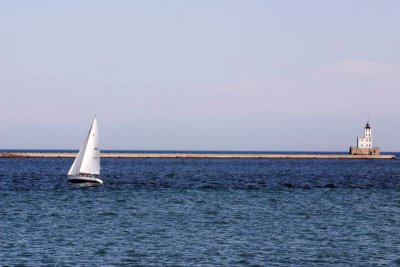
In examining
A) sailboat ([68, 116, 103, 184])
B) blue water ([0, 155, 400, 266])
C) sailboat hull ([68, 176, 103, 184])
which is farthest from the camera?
sailboat ([68, 116, 103, 184])

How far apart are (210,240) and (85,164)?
47.8 meters

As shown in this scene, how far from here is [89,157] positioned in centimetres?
8512

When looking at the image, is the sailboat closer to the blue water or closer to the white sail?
the white sail

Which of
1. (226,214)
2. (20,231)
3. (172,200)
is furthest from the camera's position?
(172,200)

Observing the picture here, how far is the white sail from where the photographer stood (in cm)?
8494

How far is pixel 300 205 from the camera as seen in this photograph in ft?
201

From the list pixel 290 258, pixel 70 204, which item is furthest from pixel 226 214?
pixel 290 258

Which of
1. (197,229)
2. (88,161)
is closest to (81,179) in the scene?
(88,161)

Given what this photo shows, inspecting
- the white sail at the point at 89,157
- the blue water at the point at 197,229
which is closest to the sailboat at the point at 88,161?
the white sail at the point at 89,157

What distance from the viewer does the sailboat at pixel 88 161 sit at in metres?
84.6

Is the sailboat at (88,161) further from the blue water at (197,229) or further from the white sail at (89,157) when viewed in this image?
the blue water at (197,229)

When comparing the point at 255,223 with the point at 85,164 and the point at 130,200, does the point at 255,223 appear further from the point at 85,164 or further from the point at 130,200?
the point at 85,164

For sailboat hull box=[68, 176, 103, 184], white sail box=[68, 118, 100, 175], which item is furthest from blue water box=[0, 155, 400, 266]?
white sail box=[68, 118, 100, 175]

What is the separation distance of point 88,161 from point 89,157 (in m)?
0.52
